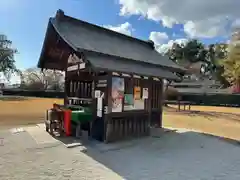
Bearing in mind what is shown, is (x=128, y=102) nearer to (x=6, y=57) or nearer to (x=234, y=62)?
(x=234, y=62)

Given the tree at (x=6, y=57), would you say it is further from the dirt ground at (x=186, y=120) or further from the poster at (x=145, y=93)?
the poster at (x=145, y=93)

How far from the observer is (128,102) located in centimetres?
756

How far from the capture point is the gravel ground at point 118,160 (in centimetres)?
457

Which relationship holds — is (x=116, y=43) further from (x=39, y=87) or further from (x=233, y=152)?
(x=39, y=87)

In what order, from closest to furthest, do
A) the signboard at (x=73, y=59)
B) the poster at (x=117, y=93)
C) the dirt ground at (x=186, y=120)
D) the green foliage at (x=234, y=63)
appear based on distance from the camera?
the poster at (x=117, y=93)
the signboard at (x=73, y=59)
the dirt ground at (x=186, y=120)
the green foliage at (x=234, y=63)

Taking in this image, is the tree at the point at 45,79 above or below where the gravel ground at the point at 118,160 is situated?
above

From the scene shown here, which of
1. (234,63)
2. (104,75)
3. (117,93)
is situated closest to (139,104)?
(117,93)

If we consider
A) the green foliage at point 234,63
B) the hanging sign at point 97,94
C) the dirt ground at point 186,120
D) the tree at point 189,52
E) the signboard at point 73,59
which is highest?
the tree at point 189,52

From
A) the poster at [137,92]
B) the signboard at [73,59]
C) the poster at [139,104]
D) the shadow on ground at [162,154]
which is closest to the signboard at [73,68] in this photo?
the signboard at [73,59]

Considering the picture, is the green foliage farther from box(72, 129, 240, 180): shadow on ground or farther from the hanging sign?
the hanging sign

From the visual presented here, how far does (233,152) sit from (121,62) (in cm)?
434

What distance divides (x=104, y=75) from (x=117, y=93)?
26.8 inches

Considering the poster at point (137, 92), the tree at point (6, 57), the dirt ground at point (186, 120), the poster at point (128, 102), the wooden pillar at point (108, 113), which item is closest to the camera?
the wooden pillar at point (108, 113)

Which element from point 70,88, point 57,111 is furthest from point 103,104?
point 70,88
